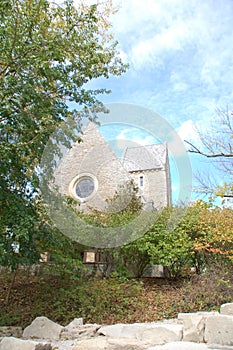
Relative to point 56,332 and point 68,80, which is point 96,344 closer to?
point 56,332

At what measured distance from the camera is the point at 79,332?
6266mm

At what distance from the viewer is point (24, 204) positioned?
22.1 ft

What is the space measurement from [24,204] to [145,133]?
10.00ft

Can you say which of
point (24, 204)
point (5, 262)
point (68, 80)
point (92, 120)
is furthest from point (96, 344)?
point (68, 80)

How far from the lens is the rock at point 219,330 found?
4906 millimetres

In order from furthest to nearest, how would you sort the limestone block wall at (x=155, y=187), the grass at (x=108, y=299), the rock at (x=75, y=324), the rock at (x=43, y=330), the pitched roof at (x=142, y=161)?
1. the limestone block wall at (x=155, y=187)
2. the pitched roof at (x=142, y=161)
3. the grass at (x=108, y=299)
4. the rock at (x=75, y=324)
5. the rock at (x=43, y=330)

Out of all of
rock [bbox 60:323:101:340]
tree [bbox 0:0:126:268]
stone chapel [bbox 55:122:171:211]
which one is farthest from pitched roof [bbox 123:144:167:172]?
rock [bbox 60:323:101:340]

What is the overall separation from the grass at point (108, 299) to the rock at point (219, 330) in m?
2.63

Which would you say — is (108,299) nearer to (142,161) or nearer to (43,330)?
(43,330)

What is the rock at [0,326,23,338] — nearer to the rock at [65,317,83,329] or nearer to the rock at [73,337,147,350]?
the rock at [65,317,83,329]

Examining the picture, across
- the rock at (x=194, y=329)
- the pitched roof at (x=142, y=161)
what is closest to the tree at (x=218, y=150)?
the pitched roof at (x=142, y=161)

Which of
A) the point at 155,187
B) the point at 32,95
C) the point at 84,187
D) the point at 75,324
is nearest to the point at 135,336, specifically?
the point at 75,324

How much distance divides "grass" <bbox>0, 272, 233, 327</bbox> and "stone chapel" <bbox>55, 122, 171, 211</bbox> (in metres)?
2.56

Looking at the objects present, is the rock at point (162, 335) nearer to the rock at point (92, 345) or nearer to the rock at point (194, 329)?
the rock at point (194, 329)
